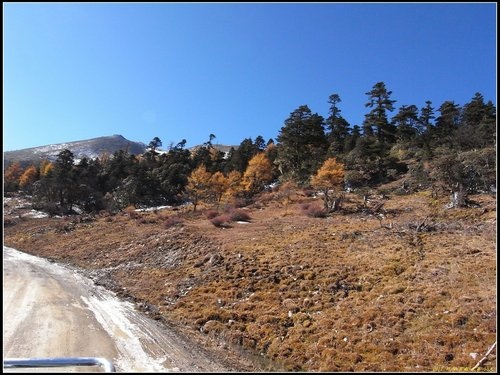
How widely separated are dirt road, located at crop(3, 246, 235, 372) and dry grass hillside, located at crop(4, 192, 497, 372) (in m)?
1.53

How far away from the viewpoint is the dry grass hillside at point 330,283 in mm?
12391

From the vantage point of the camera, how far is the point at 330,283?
711 inches

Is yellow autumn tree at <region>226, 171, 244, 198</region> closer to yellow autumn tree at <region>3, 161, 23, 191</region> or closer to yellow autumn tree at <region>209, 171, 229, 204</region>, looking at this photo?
yellow autumn tree at <region>209, 171, 229, 204</region>

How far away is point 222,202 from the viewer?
2239 inches

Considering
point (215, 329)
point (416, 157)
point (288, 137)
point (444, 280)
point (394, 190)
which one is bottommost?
point (215, 329)

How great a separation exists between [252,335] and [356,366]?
4.54m

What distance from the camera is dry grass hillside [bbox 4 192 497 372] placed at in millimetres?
12391

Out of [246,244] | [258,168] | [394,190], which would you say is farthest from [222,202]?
[246,244]

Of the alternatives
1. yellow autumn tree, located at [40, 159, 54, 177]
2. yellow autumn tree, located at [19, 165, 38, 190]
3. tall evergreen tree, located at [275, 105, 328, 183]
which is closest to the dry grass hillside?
tall evergreen tree, located at [275, 105, 328, 183]

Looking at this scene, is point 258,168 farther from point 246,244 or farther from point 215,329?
point 215,329

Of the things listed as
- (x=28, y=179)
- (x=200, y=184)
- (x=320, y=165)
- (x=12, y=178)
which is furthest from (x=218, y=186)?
(x=12, y=178)

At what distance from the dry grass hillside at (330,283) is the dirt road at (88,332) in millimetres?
1534

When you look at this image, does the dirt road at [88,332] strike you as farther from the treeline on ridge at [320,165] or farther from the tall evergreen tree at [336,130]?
the tall evergreen tree at [336,130]

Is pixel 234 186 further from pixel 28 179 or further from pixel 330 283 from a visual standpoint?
pixel 28 179
